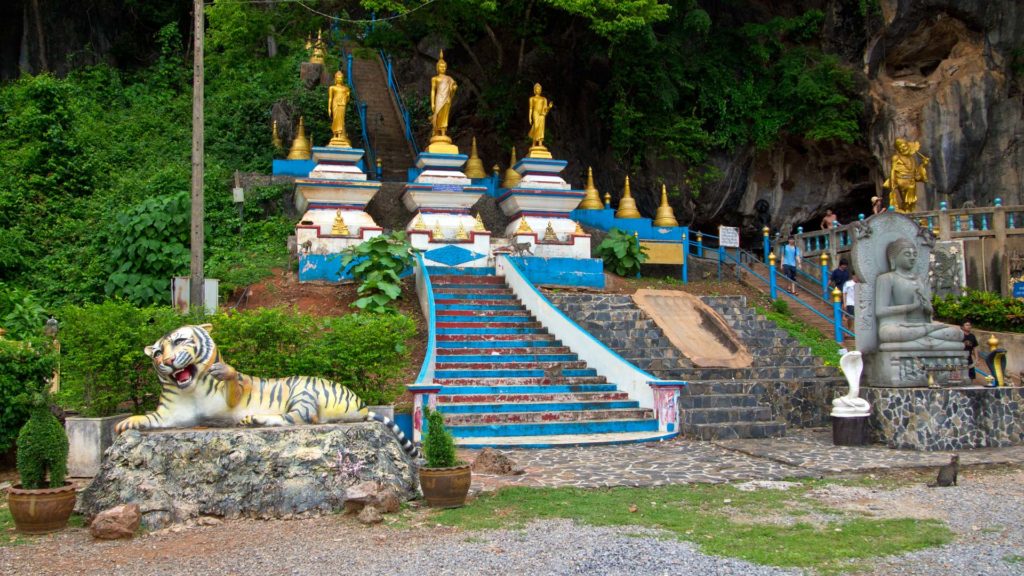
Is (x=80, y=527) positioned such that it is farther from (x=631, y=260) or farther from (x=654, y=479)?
(x=631, y=260)

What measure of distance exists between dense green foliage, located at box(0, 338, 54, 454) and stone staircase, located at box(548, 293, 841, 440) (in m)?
6.88

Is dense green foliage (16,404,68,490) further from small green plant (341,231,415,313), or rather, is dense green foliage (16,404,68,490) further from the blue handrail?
the blue handrail

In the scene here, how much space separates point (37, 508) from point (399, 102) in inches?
718

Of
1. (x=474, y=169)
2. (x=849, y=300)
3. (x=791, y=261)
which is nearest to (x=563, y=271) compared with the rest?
(x=474, y=169)

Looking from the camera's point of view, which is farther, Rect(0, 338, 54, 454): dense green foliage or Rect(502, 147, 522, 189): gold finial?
Rect(502, 147, 522, 189): gold finial

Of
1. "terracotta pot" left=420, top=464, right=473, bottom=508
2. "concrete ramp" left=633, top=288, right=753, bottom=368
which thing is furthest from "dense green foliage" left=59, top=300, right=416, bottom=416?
"concrete ramp" left=633, top=288, right=753, bottom=368

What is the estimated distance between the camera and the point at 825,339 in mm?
14328

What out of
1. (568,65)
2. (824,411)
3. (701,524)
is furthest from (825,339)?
(568,65)

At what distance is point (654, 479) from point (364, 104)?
54.8 ft

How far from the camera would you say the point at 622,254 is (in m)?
16.5

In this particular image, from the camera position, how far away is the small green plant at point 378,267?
12648 mm

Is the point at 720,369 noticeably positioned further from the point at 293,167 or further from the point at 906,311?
the point at 293,167

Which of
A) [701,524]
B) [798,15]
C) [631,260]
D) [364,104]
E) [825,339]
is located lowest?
[701,524]

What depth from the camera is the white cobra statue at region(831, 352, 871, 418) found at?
948 cm
